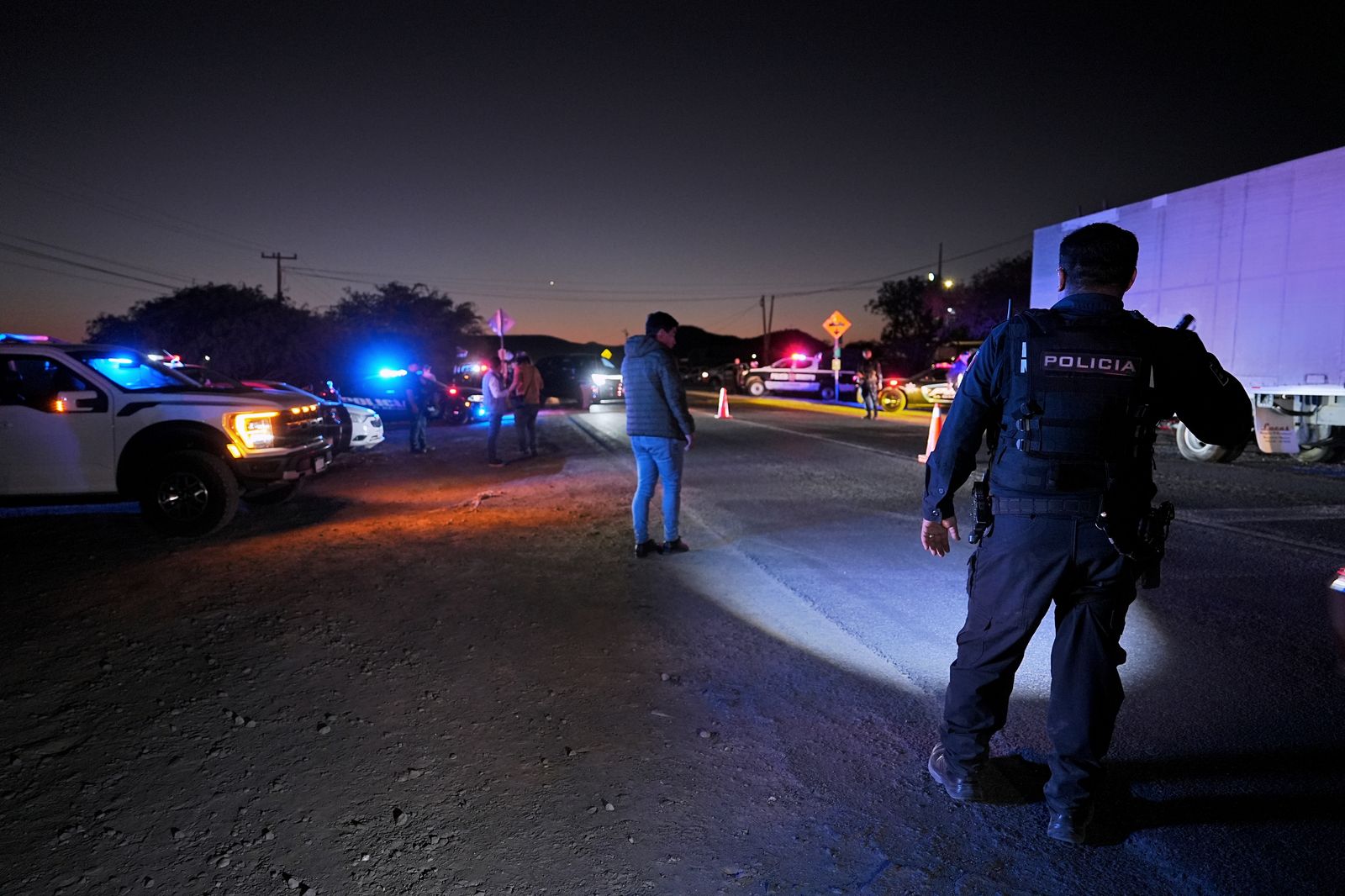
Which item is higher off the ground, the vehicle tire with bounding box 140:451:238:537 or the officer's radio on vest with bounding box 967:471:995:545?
the officer's radio on vest with bounding box 967:471:995:545

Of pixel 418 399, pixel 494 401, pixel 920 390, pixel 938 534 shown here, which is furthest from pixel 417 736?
Answer: pixel 920 390

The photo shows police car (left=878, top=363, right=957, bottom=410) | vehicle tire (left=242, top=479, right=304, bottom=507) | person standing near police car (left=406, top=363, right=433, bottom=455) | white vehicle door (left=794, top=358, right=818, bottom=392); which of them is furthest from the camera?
white vehicle door (left=794, top=358, right=818, bottom=392)

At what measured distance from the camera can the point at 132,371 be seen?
8312 millimetres

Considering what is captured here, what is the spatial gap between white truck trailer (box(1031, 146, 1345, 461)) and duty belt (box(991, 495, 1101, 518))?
11279mm

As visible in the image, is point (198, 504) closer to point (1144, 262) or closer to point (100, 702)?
point (100, 702)

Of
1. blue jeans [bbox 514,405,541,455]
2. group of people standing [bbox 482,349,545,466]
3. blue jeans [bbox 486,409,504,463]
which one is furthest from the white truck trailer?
blue jeans [bbox 486,409,504,463]

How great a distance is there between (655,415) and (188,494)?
469 centimetres

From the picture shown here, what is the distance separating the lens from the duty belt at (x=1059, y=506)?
2641 millimetres

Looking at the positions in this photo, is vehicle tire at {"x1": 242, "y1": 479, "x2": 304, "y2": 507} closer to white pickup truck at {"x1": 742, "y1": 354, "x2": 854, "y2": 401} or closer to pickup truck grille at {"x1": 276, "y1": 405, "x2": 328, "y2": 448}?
pickup truck grille at {"x1": 276, "y1": 405, "x2": 328, "y2": 448}

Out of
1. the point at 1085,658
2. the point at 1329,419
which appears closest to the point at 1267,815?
the point at 1085,658

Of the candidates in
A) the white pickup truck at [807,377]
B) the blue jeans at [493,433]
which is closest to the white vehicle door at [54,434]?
the blue jeans at [493,433]

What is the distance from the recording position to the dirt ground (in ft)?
8.73

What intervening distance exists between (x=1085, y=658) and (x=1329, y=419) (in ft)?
38.0

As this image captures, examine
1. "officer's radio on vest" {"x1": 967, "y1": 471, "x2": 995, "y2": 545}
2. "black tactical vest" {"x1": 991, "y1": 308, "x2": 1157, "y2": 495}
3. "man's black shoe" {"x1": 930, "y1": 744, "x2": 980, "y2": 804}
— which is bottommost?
"man's black shoe" {"x1": 930, "y1": 744, "x2": 980, "y2": 804}
